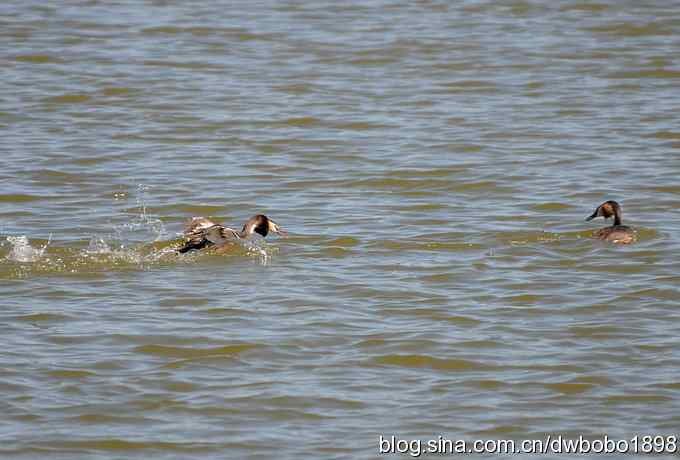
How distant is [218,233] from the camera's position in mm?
9562

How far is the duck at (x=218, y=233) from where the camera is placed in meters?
9.59

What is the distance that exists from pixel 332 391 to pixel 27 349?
1.88 meters

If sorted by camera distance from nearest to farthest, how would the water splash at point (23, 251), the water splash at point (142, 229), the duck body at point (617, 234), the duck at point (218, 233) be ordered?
1. the water splash at point (23, 251)
2. the duck at point (218, 233)
3. the duck body at point (617, 234)
4. the water splash at point (142, 229)

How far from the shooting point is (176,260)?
9.67 metres

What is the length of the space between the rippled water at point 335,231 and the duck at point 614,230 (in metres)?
0.17

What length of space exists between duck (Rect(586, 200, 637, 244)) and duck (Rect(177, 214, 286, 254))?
8.40ft

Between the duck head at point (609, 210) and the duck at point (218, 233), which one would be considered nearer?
the duck at point (218, 233)

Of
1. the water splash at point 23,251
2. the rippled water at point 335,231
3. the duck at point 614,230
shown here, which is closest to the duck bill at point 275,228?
the rippled water at point 335,231

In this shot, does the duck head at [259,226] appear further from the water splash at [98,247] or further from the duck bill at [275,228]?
the water splash at [98,247]

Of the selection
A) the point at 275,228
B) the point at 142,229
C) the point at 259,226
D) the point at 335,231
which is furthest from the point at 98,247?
the point at 335,231

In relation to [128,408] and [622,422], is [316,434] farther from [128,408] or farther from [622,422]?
[622,422]

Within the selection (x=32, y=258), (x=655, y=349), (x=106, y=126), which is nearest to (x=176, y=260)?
(x=32, y=258)

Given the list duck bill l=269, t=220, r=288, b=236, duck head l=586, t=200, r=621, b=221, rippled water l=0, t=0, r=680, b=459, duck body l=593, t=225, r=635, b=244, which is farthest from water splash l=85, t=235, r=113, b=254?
duck head l=586, t=200, r=621, b=221

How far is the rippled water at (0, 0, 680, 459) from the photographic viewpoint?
6.77 m
